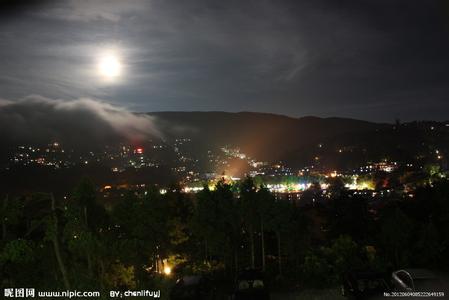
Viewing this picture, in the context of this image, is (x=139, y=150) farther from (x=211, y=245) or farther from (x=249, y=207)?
(x=211, y=245)

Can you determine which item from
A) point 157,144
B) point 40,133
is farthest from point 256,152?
point 40,133

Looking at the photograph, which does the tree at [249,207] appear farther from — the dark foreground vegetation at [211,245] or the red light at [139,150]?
the red light at [139,150]

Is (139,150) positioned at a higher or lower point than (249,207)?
higher

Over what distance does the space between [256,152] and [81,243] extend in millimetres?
193152

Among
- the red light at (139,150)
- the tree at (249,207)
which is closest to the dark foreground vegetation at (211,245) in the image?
the tree at (249,207)

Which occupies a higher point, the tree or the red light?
the red light

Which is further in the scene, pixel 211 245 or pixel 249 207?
pixel 249 207

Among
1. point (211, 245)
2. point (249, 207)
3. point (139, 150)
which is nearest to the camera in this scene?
point (211, 245)

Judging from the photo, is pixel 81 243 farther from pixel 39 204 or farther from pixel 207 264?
pixel 207 264

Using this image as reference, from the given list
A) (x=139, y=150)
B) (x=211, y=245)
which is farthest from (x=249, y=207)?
(x=139, y=150)

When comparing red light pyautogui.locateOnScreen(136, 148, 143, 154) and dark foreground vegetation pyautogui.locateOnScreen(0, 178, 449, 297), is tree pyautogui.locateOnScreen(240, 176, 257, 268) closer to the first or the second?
dark foreground vegetation pyautogui.locateOnScreen(0, 178, 449, 297)

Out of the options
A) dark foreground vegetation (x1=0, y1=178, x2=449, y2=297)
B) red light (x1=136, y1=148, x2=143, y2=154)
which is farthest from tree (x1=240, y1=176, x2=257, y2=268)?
red light (x1=136, y1=148, x2=143, y2=154)

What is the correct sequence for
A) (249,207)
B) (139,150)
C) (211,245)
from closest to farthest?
1. (211,245)
2. (249,207)
3. (139,150)

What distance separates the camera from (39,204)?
304 inches
